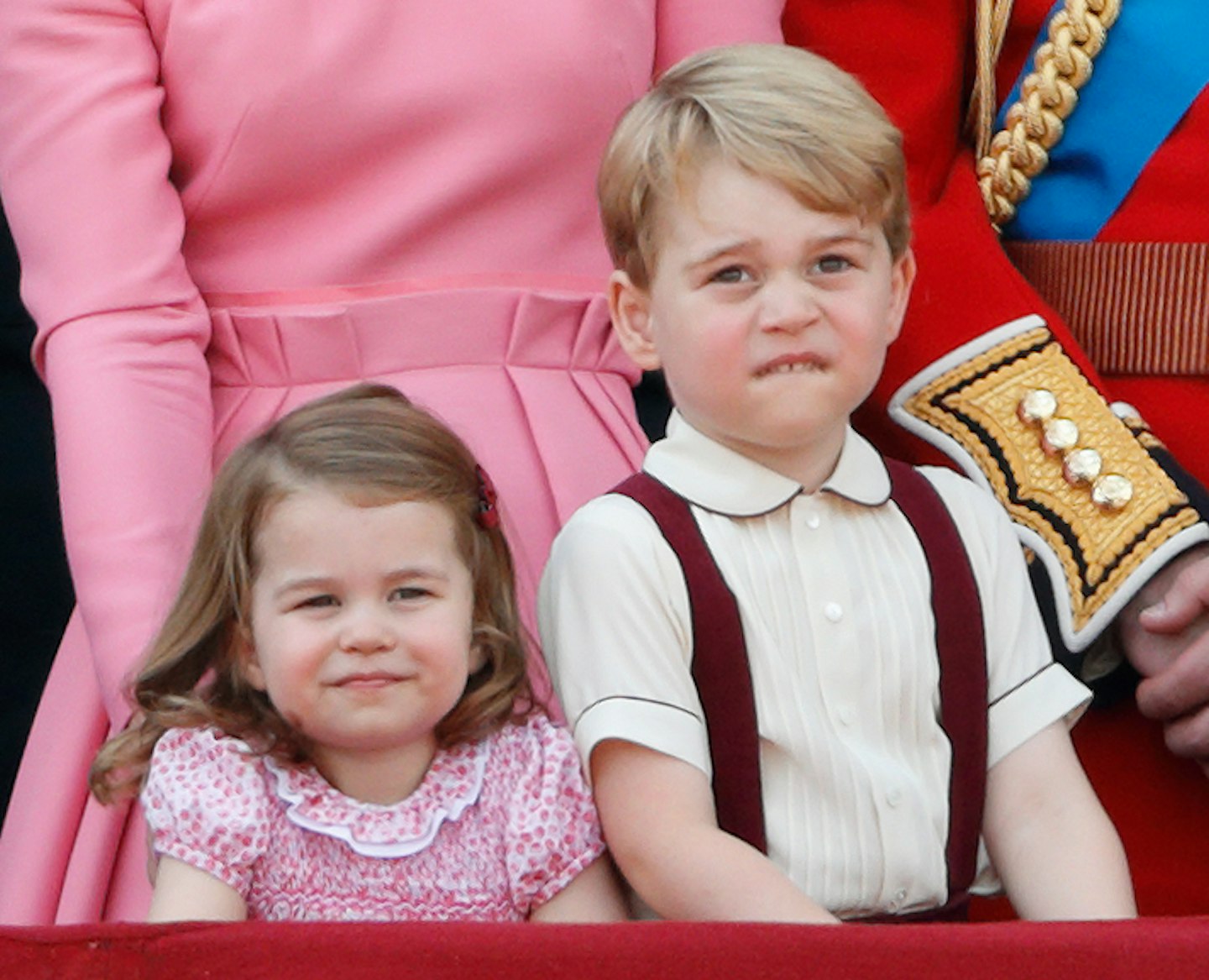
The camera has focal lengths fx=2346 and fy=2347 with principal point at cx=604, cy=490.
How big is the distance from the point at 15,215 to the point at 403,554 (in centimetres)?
51

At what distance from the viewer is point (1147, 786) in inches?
68.7

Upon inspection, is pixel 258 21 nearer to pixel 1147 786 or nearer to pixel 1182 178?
pixel 1182 178

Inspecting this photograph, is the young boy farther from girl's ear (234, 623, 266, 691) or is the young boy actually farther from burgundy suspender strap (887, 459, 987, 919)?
girl's ear (234, 623, 266, 691)

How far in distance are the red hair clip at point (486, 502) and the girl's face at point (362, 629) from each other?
0.13 ft

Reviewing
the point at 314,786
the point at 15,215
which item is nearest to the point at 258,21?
the point at 15,215

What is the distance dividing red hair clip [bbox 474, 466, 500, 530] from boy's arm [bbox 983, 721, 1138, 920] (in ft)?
1.22

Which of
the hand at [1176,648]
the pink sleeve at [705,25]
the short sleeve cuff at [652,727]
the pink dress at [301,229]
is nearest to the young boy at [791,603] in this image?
the short sleeve cuff at [652,727]

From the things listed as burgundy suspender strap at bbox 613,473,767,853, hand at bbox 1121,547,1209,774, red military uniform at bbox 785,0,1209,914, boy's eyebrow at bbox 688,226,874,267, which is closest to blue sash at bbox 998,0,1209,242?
red military uniform at bbox 785,0,1209,914

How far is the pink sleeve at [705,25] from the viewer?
6.29 feet

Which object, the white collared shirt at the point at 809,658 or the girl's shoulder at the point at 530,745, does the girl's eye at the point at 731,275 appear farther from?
the girl's shoulder at the point at 530,745

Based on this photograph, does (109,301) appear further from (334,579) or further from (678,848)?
(678,848)

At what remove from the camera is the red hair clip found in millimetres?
1562

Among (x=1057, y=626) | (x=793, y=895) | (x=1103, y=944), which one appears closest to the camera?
(x=1103, y=944)

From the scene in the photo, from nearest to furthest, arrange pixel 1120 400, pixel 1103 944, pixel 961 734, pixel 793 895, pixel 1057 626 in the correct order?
pixel 1103 944 → pixel 793 895 → pixel 961 734 → pixel 1057 626 → pixel 1120 400
